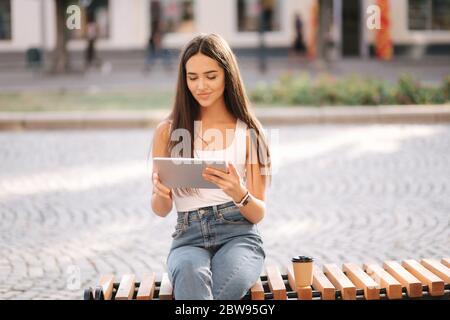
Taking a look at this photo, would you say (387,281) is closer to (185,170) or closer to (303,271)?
(303,271)

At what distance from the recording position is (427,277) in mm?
3379

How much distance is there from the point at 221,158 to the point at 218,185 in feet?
1.36

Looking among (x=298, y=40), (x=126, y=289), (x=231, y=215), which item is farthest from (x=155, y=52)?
(x=126, y=289)

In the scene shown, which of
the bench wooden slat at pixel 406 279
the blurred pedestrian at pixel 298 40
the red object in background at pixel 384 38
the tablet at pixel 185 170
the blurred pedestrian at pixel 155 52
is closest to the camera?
the tablet at pixel 185 170

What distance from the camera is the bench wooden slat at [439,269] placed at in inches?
134

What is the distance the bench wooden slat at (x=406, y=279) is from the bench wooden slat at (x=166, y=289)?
3.09 feet

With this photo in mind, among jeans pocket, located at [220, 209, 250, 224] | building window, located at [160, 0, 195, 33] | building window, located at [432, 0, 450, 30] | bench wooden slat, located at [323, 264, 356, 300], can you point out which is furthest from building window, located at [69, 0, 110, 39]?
bench wooden slat, located at [323, 264, 356, 300]

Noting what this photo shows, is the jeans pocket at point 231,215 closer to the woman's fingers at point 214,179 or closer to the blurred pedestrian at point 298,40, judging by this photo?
the woman's fingers at point 214,179

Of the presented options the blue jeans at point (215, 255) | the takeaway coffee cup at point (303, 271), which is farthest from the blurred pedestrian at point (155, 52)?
the takeaway coffee cup at point (303, 271)

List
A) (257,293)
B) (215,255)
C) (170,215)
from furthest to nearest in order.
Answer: (170,215), (215,255), (257,293)

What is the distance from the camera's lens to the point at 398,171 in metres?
8.67

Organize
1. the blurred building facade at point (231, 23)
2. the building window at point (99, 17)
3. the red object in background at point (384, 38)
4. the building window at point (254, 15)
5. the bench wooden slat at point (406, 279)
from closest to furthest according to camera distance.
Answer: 1. the bench wooden slat at point (406, 279)
2. the red object in background at point (384, 38)
3. the blurred building facade at point (231, 23)
4. the building window at point (99, 17)
5. the building window at point (254, 15)
